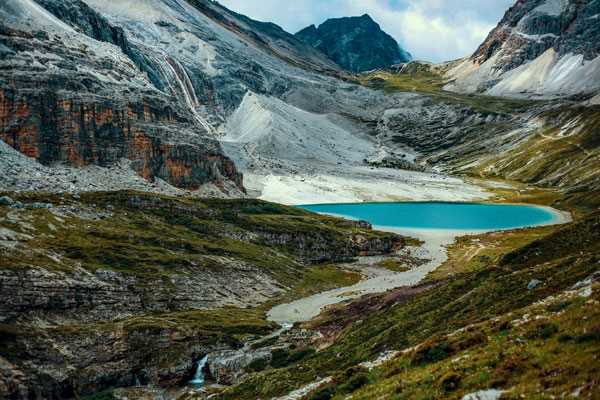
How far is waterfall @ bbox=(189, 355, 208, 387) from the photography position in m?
68.4

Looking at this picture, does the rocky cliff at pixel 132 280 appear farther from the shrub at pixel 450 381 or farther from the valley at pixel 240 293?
the shrub at pixel 450 381

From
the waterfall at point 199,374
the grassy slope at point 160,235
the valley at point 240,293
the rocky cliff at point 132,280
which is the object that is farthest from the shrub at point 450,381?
the grassy slope at point 160,235

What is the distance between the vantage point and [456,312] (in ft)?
159

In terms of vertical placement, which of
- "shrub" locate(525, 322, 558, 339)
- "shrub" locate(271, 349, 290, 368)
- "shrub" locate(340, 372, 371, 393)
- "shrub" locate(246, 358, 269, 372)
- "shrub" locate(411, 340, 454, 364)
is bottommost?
"shrub" locate(246, 358, 269, 372)

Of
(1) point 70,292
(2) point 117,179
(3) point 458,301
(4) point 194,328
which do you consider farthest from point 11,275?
(2) point 117,179

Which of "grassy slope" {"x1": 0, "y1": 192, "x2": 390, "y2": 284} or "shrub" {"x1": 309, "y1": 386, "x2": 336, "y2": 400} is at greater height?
"shrub" {"x1": 309, "y1": 386, "x2": 336, "y2": 400}

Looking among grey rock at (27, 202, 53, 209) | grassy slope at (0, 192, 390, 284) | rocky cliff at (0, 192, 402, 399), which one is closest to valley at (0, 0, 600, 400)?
rocky cliff at (0, 192, 402, 399)

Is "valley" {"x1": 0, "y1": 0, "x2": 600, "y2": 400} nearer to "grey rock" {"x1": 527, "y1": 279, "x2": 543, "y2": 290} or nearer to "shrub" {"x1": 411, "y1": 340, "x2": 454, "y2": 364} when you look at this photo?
"shrub" {"x1": 411, "y1": 340, "x2": 454, "y2": 364}

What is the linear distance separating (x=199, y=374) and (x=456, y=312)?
120 feet

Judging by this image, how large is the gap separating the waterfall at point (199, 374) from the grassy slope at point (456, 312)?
17011 millimetres

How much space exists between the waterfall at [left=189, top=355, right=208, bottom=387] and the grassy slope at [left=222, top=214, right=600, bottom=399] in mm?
17011

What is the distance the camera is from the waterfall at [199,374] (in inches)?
2694

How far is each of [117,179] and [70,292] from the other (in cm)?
10247

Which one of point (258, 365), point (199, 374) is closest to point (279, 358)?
point (258, 365)
